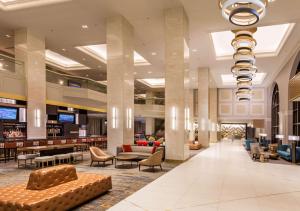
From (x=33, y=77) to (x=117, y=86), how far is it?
461 centimetres

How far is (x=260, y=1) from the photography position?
568cm

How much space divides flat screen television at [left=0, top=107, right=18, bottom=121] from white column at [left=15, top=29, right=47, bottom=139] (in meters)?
0.65

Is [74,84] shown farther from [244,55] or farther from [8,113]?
[244,55]

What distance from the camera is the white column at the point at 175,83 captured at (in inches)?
383

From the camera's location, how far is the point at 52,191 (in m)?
4.02

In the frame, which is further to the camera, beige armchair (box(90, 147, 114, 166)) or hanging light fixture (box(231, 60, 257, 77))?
hanging light fixture (box(231, 60, 257, 77))

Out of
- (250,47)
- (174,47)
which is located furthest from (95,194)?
(250,47)

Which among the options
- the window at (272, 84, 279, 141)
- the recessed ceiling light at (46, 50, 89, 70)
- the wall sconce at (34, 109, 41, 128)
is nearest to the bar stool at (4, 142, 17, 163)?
the wall sconce at (34, 109, 41, 128)

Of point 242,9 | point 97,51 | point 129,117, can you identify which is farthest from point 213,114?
point 242,9

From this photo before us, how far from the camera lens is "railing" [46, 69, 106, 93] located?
14074mm

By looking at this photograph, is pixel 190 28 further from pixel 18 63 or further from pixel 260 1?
pixel 18 63

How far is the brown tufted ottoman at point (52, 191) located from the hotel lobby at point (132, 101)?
17 millimetres

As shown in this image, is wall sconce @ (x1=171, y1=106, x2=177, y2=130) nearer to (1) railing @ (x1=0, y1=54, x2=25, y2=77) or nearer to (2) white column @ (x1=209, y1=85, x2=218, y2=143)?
(1) railing @ (x1=0, y1=54, x2=25, y2=77)

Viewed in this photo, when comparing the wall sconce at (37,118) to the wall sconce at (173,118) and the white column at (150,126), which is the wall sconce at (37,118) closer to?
the wall sconce at (173,118)
